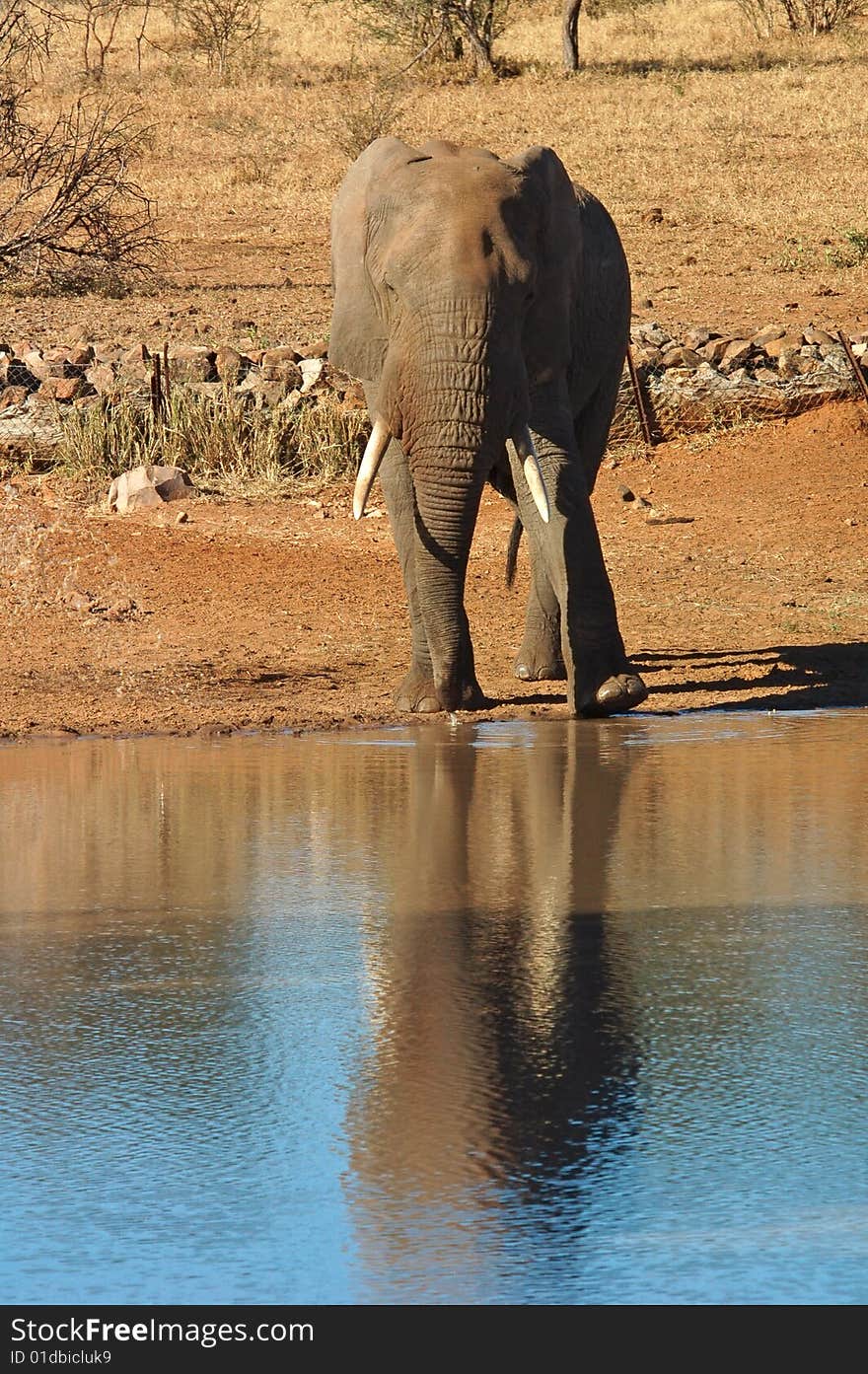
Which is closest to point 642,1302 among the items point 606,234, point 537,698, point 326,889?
point 326,889

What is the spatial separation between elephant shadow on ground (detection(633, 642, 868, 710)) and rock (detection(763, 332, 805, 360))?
808 centimetres

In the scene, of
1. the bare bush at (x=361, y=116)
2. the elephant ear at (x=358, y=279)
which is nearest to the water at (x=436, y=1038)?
the elephant ear at (x=358, y=279)

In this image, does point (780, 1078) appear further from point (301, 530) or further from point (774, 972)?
point (301, 530)

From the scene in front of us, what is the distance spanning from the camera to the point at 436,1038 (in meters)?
4.70

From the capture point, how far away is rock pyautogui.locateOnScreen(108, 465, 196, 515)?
16.5 metres

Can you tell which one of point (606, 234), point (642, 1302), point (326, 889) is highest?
A: point (606, 234)

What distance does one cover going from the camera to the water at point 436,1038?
355 cm

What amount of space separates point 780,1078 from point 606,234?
7.74 metres

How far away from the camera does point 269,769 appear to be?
823 cm

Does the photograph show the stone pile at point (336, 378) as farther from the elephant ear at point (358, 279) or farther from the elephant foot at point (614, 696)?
the elephant foot at point (614, 696)

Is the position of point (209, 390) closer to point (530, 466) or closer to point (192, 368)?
point (192, 368)

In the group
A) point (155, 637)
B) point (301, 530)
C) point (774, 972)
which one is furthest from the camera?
point (301, 530)

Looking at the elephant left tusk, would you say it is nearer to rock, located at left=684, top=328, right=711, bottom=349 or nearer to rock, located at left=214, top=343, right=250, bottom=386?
rock, located at left=214, top=343, right=250, bottom=386

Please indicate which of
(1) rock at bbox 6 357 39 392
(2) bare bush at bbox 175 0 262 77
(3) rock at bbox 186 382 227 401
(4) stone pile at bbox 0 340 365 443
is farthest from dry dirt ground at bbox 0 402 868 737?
(2) bare bush at bbox 175 0 262 77
